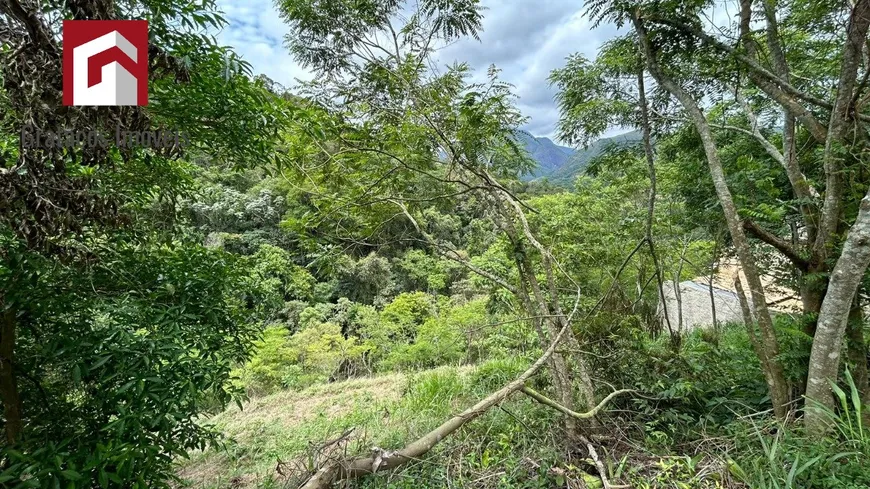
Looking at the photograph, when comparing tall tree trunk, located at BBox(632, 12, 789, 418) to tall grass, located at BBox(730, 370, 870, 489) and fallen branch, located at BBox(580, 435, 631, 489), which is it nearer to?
tall grass, located at BBox(730, 370, 870, 489)

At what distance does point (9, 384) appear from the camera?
153 centimetres

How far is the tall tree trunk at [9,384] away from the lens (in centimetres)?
146

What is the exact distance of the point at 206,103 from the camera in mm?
1482

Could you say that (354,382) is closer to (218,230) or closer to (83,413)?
(83,413)

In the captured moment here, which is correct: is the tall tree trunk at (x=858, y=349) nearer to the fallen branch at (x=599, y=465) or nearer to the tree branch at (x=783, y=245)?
the tree branch at (x=783, y=245)

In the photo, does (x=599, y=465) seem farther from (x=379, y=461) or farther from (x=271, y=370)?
(x=271, y=370)

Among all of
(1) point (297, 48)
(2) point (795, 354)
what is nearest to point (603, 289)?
(2) point (795, 354)

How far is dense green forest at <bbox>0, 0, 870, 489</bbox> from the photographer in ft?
4.21

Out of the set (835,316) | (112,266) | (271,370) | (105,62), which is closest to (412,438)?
(112,266)

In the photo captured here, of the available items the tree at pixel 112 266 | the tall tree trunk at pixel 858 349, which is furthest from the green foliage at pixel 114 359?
the tall tree trunk at pixel 858 349

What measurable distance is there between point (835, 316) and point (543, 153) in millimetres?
3178

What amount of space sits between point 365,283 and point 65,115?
10939 mm

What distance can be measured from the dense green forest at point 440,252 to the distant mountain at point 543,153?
7cm

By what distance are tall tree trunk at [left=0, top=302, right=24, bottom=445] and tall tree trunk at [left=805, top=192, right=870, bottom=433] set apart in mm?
3849
